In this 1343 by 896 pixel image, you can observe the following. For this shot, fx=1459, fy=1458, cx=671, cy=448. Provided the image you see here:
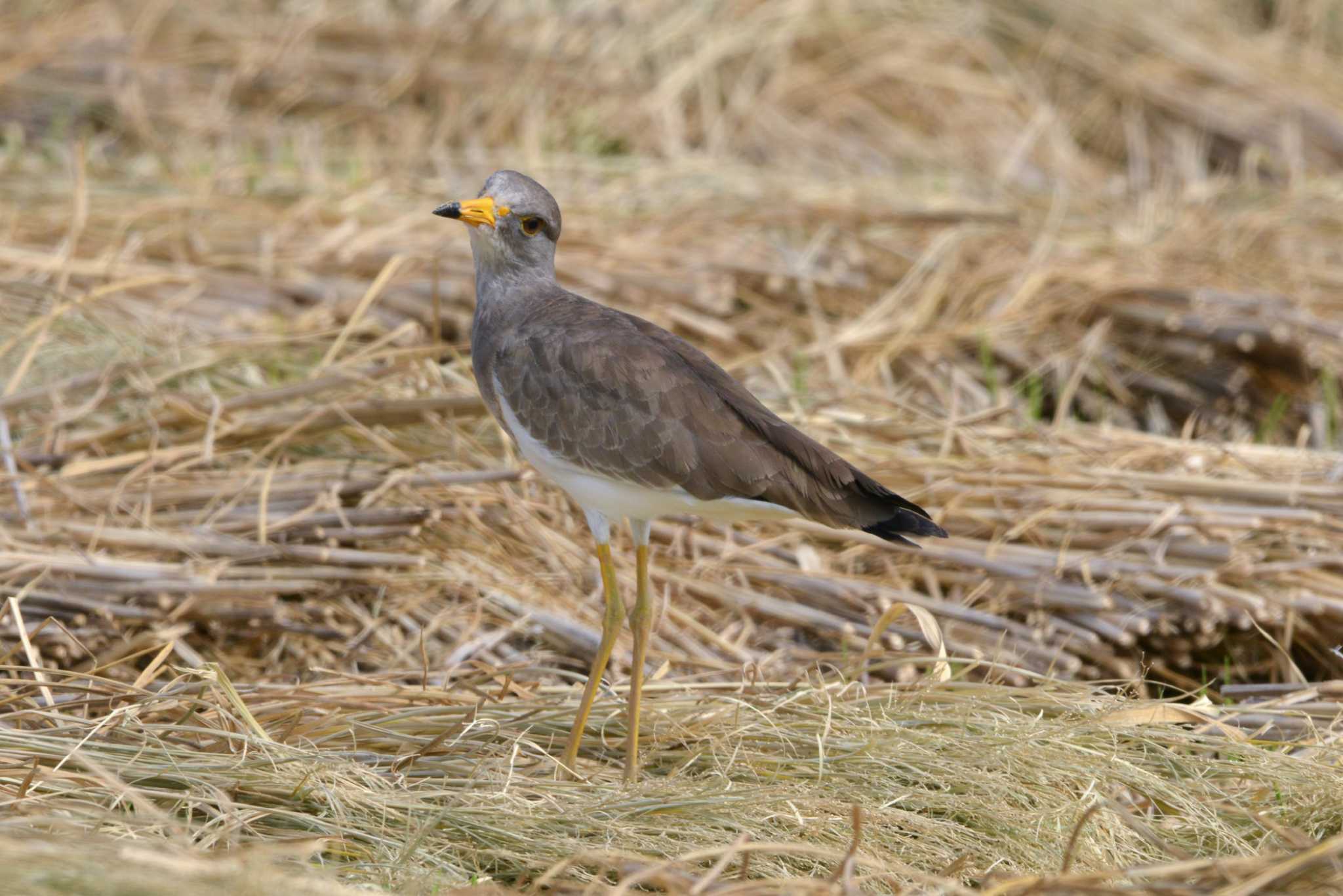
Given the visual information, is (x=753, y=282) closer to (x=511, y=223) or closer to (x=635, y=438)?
(x=511, y=223)

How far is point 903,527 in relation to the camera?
10.5 ft

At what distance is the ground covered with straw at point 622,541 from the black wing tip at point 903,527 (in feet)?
0.92

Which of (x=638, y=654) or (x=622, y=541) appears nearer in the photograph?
(x=638, y=654)

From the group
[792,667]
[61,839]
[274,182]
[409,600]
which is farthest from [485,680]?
[274,182]

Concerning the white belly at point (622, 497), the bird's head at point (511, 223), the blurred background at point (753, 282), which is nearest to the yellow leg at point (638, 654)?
the white belly at point (622, 497)

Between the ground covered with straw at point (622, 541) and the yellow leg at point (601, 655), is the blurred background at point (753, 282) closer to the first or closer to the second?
the ground covered with straw at point (622, 541)

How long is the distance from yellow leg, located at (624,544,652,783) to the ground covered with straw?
70 millimetres

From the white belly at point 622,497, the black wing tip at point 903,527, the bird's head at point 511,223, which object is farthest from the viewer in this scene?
the bird's head at point 511,223

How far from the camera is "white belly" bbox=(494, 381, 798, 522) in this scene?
3266 millimetres

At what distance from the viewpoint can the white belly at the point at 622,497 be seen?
3.27 m

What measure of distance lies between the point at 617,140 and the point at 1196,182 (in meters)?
3.34

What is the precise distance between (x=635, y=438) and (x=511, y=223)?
700 millimetres

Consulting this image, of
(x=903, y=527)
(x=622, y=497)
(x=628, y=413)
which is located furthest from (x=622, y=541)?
(x=903, y=527)

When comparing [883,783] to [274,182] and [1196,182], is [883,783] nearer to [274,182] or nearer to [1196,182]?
[274,182]
